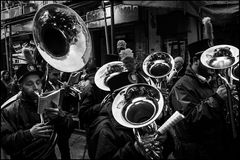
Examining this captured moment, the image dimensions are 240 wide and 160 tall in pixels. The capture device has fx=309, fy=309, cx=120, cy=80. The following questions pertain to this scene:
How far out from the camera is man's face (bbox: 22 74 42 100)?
3.13 m

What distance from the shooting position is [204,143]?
319 centimetres

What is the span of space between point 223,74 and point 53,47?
1.78m

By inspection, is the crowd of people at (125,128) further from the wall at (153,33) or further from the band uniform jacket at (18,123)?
the wall at (153,33)

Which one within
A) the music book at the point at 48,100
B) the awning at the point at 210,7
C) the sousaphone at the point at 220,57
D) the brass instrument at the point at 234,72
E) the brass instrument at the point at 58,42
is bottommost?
the music book at the point at 48,100

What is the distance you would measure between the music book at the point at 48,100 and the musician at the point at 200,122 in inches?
47.9

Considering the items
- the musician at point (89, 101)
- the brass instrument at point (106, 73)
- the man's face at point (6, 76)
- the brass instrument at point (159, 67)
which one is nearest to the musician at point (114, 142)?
the brass instrument at point (106, 73)

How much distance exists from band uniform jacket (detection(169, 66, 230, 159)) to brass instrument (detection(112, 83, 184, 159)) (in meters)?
0.80

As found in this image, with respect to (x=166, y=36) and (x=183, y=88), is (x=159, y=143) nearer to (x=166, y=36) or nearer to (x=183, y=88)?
(x=183, y=88)

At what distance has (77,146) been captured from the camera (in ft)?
22.3

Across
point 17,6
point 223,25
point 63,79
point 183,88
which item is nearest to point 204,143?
point 183,88

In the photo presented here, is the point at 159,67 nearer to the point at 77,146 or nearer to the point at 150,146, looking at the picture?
the point at 150,146

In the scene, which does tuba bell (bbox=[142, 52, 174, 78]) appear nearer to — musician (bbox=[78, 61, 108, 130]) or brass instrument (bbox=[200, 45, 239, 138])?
musician (bbox=[78, 61, 108, 130])

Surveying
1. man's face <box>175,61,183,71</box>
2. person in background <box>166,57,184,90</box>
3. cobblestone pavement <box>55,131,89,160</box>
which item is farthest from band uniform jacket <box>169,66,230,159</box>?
cobblestone pavement <box>55,131,89,160</box>

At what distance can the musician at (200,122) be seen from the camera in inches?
123
